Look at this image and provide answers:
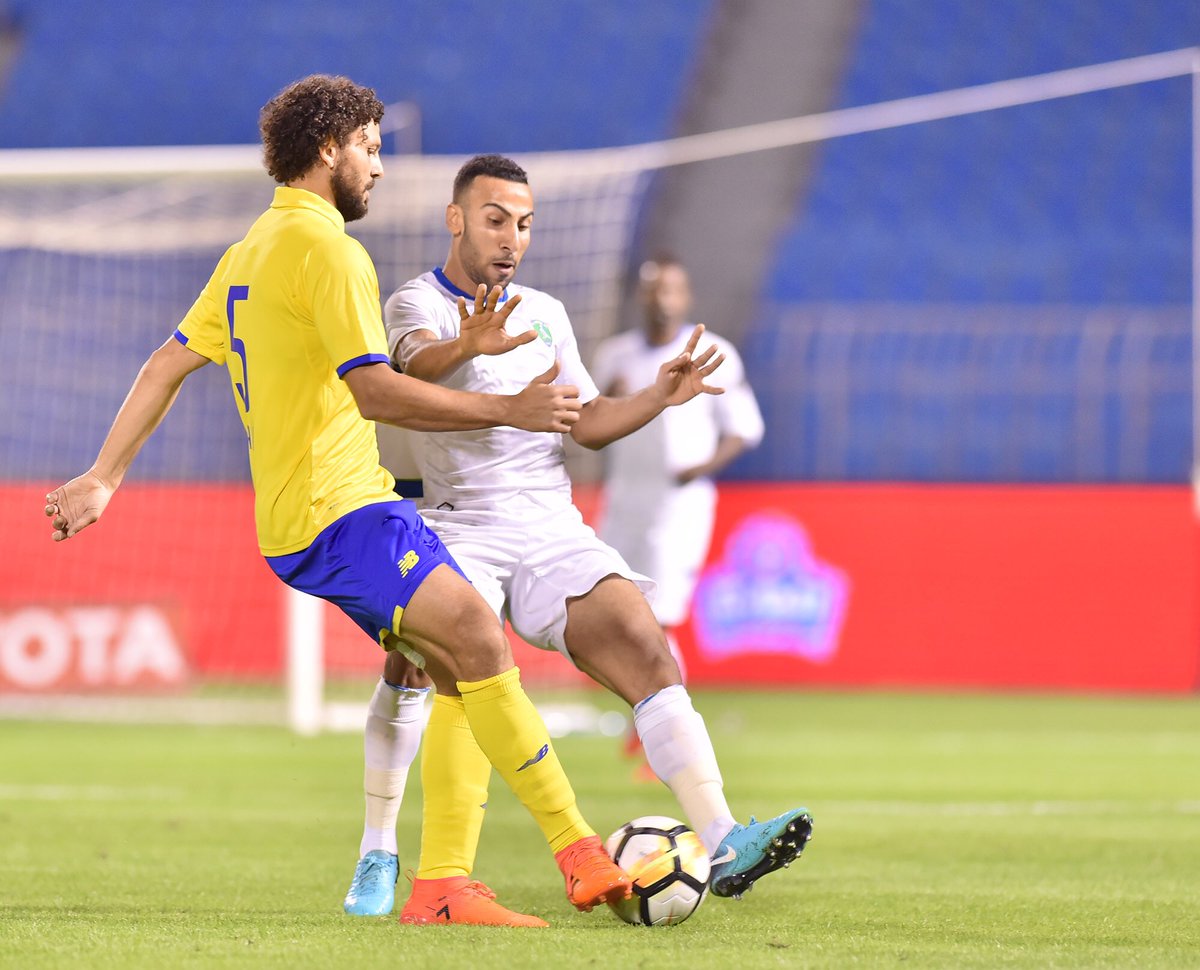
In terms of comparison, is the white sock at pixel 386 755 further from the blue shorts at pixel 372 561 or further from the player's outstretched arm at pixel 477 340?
the player's outstretched arm at pixel 477 340

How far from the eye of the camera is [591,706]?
11.0 metres

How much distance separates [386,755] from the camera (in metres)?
4.54

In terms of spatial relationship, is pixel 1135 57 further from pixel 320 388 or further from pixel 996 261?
pixel 320 388

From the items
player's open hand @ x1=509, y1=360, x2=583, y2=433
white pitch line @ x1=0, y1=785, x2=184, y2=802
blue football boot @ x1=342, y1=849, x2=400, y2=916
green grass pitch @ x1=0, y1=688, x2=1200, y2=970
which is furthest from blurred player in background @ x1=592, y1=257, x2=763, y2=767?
player's open hand @ x1=509, y1=360, x2=583, y2=433

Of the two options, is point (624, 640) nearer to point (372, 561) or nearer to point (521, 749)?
point (521, 749)

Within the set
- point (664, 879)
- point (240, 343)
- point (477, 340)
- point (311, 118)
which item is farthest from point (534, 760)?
point (311, 118)

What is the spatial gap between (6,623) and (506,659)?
764 centimetres

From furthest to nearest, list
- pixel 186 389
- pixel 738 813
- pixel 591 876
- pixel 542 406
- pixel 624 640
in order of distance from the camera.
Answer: pixel 186 389, pixel 738 813, pixel 624 640, pixel 591 876, pixel 542 406

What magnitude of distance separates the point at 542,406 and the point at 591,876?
969mm

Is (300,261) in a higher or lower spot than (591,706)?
higher

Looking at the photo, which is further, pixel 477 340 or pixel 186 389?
pixel 186 389

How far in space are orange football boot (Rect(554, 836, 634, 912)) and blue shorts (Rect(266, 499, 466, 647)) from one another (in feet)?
1.93

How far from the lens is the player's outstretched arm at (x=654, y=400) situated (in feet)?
13.8

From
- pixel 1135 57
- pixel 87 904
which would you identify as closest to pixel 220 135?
pixel 1135 57
